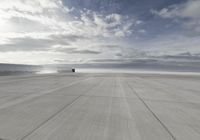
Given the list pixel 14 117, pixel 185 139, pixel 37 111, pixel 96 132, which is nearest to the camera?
pixel 185 139

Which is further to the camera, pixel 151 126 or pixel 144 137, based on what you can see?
pixel 151 126

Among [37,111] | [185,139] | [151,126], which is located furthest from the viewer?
[37,111]

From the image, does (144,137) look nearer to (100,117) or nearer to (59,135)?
(100,117)

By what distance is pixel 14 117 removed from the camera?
9.53ft

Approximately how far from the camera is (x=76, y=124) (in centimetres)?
260

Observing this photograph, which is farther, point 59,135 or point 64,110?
point 64,110

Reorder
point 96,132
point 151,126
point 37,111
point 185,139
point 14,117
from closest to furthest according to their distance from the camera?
1. point 185,139
2. point 96,132
3. point 151,126
4. point 14,117
5. point 37,111

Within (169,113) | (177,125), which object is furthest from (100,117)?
(169,113)

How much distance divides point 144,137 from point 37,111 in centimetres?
290

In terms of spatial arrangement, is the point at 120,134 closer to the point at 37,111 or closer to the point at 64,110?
the point at 64,110

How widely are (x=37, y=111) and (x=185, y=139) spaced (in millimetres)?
3603

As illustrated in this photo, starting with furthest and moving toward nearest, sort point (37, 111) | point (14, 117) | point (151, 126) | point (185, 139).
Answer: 1. point (37, 111)
2. point (14, 117)
3. point (151, 126)
4. point (185, 139)

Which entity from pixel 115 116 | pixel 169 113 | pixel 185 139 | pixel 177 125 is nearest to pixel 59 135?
pixel 115 116

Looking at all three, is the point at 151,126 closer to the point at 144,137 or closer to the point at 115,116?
the point at 144,137
